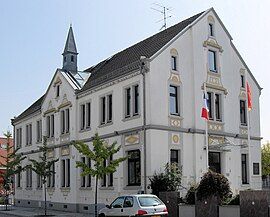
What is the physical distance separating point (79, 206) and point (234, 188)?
1092 cm

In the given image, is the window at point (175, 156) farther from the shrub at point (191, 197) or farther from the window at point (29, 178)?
the window at point (29, 178)

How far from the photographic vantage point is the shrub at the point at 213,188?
22828 mm

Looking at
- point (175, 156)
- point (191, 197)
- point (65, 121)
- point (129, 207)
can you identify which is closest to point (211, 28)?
point (175, 156)

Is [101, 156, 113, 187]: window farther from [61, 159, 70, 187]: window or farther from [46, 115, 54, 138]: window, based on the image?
[46, 115, 54, 138]: window

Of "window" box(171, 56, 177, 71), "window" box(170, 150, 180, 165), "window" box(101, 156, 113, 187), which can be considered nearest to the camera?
"window" box(170, 150, 180, 165)

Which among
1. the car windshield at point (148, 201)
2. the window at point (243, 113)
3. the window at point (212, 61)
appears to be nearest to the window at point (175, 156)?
the window at point (212, 61)

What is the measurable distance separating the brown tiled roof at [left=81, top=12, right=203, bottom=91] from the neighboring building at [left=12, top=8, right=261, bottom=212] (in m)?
0.11

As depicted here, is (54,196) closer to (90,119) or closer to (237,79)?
(90,119)

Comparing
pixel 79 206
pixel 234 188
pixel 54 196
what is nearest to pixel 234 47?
pixel 234 188

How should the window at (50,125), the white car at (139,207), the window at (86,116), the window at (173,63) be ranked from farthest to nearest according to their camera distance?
1. the window at (50,125)
2. the window at (86,116)
3. the window at (173,63)
4. the white car at (139,207)

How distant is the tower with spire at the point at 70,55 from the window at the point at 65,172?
7699 millimetres

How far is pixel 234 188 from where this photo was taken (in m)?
30.9

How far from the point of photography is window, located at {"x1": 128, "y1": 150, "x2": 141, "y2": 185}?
91.4 feet

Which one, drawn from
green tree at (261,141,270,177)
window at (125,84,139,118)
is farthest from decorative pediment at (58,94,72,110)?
green tree at (261,141,270,177)
